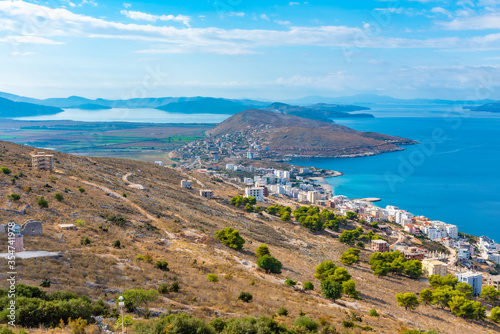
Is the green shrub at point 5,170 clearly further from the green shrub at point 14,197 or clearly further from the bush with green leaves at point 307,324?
the bush with green leaves at point 307,324

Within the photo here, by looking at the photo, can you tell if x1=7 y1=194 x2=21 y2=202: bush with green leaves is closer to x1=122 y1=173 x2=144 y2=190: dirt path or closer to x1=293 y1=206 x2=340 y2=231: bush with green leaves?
x1=122 y1=173 x2=144 y2=190: dirt path

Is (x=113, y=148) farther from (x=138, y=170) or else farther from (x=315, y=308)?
(x=315, y=308)

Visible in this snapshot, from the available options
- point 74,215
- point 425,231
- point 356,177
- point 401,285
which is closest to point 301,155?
point 356,177

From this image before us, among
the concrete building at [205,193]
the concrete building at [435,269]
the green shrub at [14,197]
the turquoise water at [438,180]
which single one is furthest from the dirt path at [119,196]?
the turquoise water at [438,180]

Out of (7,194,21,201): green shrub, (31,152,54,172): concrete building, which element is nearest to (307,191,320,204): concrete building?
(31,152,54,172): concrete building

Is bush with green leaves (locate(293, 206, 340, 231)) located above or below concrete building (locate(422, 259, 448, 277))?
above

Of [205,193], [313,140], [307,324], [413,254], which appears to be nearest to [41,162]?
[205,193]
